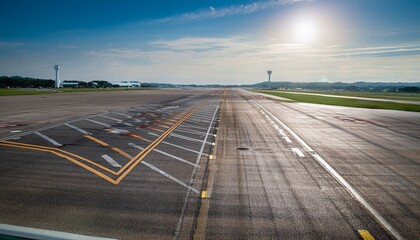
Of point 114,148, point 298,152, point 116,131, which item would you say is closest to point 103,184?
point 114,148

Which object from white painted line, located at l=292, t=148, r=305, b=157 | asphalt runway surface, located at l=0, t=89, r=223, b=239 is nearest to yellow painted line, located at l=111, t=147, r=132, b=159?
asphalt runway surface, located at l=0, t=89, r=223, b=239

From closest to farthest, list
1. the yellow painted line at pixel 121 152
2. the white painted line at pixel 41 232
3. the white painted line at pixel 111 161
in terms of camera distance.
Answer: the white painted line at pixel 41 232, the white painted line at pixel 111 161, the yellow painted line at pixel 121 152

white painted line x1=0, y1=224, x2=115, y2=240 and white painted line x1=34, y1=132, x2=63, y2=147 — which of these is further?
white painted line x1=34, y1=132, x2=63, y2=147

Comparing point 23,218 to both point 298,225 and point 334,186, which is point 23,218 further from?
point 334,186

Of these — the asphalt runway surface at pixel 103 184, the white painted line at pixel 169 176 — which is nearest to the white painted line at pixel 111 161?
the asphalt runway surface at pixel 103 184

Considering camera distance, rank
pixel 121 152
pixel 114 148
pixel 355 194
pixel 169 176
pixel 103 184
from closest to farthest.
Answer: pixel 355 194
pixel 103 184
pixel 169 176
pixel 121 152
pixel 114 148

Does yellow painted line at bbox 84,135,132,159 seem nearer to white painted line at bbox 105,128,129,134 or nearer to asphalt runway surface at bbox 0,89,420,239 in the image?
asphalt runway surface at bbox 0,89,420,239

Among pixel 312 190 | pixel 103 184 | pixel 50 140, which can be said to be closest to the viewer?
pixel 312 190

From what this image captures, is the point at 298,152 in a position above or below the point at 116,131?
below

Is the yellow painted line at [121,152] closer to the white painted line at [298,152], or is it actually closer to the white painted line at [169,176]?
the white painted line at [169,176]

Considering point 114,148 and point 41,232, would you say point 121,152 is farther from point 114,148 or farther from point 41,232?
point 41,232

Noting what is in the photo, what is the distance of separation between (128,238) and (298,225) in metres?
3.69

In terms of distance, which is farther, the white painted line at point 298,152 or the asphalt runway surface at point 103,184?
the white painted line at point 298,152

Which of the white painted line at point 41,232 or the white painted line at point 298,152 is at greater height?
the white painted line at point 298,152
